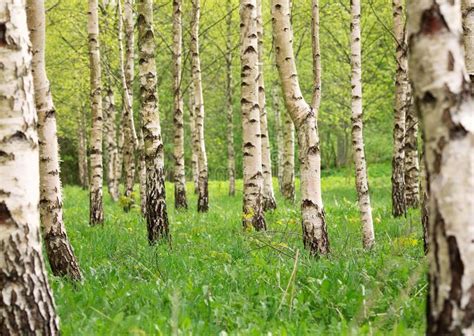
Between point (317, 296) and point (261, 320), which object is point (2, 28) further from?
point (317, 296)

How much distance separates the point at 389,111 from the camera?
2514 centimetres

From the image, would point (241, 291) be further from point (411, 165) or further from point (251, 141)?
point (411, 165)

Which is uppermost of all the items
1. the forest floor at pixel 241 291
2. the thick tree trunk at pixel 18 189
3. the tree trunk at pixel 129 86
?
the tree trunk at pixel 129 86

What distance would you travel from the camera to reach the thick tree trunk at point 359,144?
816cm

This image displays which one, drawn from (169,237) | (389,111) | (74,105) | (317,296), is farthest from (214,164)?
(317,296)

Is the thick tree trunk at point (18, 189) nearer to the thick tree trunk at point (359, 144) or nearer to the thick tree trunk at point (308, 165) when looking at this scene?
the thick tree trunk at point (308, 165)

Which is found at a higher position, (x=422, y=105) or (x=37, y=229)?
(x=422, y=105)

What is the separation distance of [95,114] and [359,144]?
5.69 metres

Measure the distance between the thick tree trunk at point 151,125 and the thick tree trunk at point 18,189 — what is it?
494 cm

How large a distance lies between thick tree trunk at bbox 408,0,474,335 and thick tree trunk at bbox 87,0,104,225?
9468 millimetres

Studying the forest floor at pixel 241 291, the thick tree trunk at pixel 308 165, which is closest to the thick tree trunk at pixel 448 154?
the forest floor at pixel 241 291

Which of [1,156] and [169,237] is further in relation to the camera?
[169,237]

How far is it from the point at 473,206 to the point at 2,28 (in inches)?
108

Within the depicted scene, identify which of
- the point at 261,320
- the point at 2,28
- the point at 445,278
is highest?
the point at 2,28
